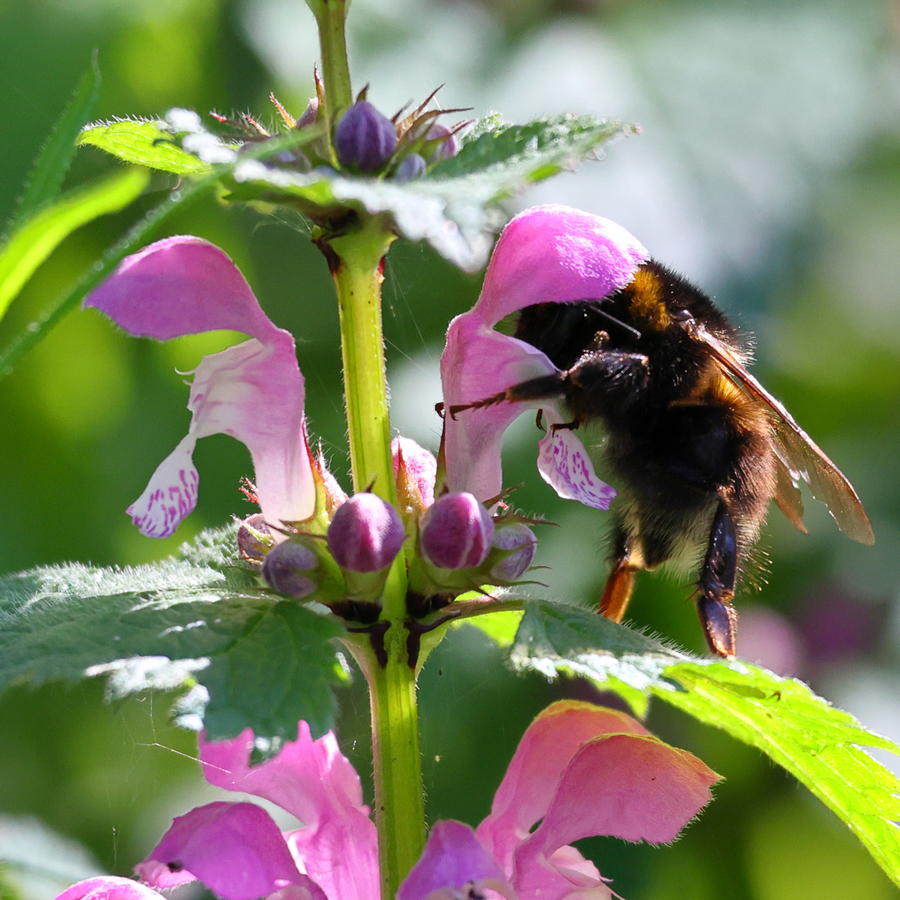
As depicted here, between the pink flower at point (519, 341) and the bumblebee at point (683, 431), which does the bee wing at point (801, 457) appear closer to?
the bumblebee at point (683, 431)

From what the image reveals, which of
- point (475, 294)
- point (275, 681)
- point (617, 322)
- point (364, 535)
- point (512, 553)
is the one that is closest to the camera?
point (275, 681)

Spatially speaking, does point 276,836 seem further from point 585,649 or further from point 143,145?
point 143,145

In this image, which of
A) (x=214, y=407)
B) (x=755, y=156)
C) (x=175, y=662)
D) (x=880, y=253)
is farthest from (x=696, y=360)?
(x=880, y=253)

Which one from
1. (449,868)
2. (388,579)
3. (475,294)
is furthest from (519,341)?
(475,294)

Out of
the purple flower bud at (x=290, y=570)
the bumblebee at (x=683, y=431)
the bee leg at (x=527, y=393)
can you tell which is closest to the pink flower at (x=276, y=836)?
the purple flower bud at (x=290, y=570)

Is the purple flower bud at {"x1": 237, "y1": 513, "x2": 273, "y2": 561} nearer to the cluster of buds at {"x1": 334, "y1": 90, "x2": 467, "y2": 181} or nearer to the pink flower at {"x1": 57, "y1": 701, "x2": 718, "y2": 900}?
the pink flower at {"x1": 57, "y1": 701, "x2": 718, "y2": 900}

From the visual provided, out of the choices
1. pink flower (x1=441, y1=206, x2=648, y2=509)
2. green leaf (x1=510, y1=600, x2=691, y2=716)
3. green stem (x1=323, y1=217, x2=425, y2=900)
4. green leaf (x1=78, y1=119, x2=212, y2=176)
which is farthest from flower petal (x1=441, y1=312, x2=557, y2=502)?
green leaf (x1=78, y1=119, x2=212, y2=176)
